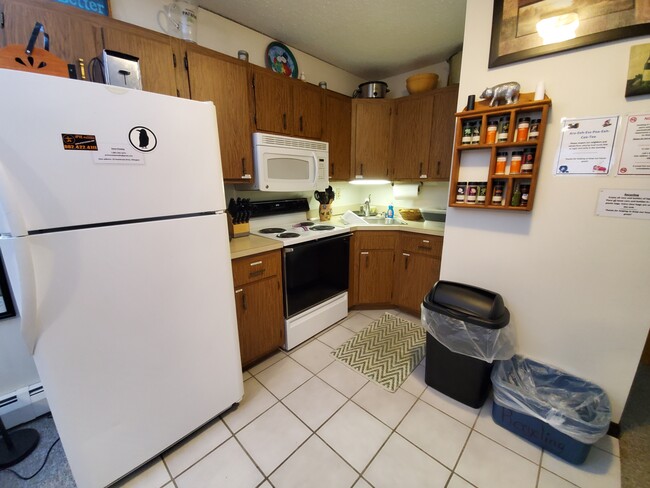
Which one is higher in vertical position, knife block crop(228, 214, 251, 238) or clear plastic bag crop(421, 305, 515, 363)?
knife block crop(228, 214, 251, 238)

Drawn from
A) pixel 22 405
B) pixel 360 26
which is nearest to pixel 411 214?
pixel 360 26

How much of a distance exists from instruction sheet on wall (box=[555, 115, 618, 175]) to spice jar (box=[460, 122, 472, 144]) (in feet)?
1.38

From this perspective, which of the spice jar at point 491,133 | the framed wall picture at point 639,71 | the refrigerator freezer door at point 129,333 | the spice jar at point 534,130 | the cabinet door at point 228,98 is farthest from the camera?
the cabinet door at point 228,98

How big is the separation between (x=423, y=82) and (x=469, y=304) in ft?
7.23

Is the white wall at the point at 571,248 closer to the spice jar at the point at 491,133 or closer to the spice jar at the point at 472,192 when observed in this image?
the spice jar at the point at 472,192

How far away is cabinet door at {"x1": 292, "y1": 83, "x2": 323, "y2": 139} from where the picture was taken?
2.21 m

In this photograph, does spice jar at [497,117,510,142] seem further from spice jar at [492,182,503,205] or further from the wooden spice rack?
spice jar at [492,182,503,205]

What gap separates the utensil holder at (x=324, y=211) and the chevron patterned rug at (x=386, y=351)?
1206mm

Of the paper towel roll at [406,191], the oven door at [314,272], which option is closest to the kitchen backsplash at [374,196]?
the paper towel roll at [406,191]

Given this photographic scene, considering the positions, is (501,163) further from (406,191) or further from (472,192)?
(406,191)

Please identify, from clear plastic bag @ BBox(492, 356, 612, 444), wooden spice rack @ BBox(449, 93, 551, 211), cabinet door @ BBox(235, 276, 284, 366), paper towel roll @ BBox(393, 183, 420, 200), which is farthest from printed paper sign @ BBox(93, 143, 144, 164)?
paper towel roll @ BBox(393, 183, 420, 200)

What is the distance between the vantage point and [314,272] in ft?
7.43

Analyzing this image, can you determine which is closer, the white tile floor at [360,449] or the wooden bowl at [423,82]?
the white tile floor at [360,449]

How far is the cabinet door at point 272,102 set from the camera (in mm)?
1957
